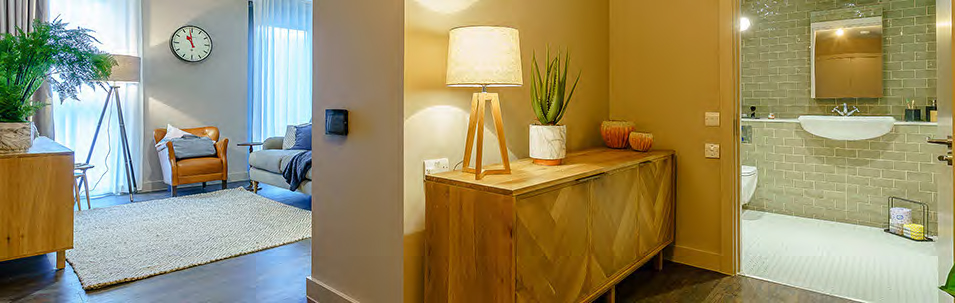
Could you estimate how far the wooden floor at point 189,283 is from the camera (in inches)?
92.0

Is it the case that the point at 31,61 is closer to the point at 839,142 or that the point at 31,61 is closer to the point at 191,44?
the point at 191,44

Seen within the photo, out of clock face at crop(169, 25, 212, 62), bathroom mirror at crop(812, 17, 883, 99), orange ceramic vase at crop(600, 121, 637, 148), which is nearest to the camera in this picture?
orange ceramic vase at crop(600, 121, 637, 148)

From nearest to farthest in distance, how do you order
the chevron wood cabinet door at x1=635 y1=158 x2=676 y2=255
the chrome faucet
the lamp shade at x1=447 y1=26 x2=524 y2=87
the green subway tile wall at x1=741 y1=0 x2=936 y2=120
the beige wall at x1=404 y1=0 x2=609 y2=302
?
the lamp shade at x1=447 y1=26 x2=524 y2=87
the beige wall at x1=404 y1=0 x2=609 y2=302
the chevron wood cabinet door at x1=635 y1=158 x2=676 y2=255
the green subway tile wall at x1=741 y1=0 x2=936 y2=120
the chrome faucet

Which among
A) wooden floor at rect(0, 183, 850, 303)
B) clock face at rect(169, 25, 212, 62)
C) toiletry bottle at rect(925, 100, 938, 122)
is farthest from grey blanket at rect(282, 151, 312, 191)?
toiletry bottle at rect(925, 100, 938, 122)

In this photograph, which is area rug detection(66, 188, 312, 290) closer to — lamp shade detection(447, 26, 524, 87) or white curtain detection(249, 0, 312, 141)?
white curtain detection(249, 0, 312, 141)

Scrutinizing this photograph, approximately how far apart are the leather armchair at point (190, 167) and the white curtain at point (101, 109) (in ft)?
1.15

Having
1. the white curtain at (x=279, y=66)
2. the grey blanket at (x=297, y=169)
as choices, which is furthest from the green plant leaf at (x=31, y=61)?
the white curtain at (x=279, y=66)

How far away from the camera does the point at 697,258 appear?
283cm

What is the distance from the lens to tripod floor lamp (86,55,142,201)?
4.62 m

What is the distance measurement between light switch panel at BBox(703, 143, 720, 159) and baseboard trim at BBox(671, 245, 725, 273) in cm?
59

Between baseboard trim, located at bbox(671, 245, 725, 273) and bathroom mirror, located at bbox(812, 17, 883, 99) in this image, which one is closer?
baseboard trim, located at bbox(671, 245, 725, 273)

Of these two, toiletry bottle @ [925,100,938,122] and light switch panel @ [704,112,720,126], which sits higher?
toiletry bottle @ [925,100,938,122]

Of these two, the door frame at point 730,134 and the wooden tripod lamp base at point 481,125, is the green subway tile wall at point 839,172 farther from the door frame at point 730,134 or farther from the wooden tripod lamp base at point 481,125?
the wooden tripod lamp base at point 481,125

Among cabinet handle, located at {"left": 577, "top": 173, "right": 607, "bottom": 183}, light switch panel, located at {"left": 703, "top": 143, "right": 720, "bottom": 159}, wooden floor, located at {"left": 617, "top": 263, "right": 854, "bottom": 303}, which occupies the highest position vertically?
light switch panel, located at {"left": 703, "top": 143, "right": 720, "bottom": 159}
